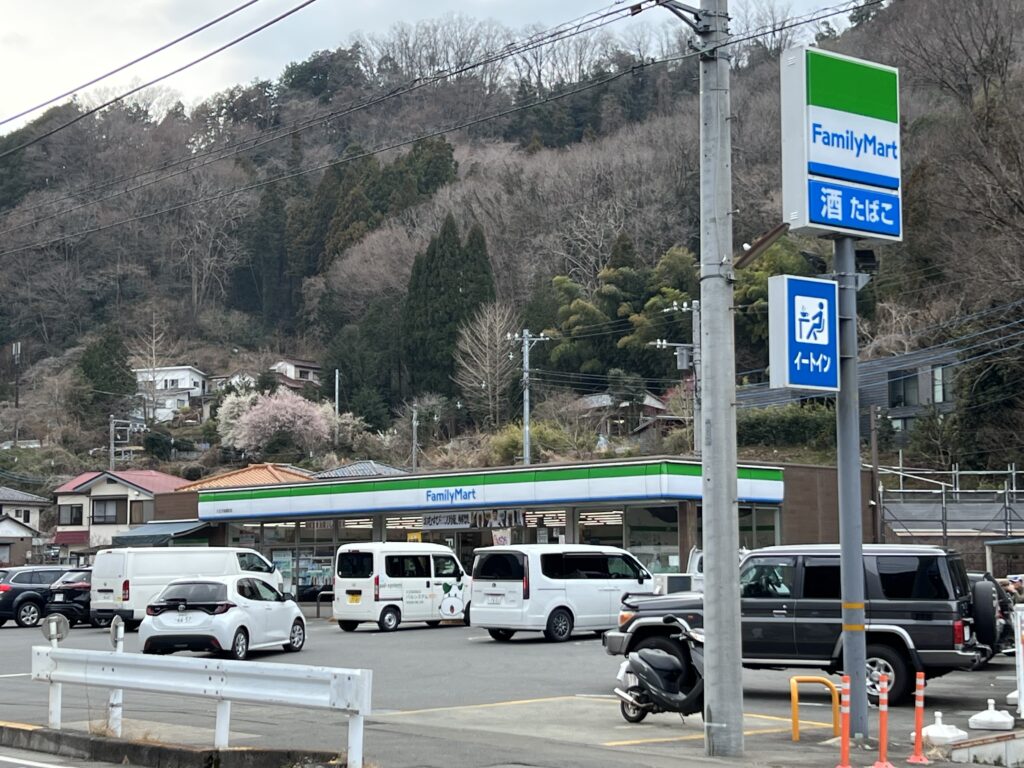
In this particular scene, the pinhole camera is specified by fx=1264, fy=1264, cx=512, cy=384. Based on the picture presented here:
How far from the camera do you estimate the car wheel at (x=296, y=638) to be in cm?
2383

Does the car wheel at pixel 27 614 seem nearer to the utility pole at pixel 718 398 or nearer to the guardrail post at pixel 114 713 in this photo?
the guardrail post at pixel 114 713

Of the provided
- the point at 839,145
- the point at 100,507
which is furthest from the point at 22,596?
the point at 100,507

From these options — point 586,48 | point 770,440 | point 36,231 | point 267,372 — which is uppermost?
point 586,48

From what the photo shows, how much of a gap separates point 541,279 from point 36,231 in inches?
1840

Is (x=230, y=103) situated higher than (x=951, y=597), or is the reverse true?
(x=230, y=103)

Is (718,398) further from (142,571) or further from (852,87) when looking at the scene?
(142,571)

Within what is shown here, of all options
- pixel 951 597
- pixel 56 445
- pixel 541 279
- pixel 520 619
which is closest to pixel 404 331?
pixel 541 279

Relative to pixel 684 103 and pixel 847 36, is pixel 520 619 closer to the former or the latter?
pixel 847 36

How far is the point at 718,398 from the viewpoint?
11.6 m

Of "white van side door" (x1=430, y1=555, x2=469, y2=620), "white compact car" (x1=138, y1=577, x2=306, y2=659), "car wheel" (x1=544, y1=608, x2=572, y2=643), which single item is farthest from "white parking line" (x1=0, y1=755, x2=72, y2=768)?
Answer: "white van side door" (x1=430, y1=555, x2=469, y2=620)

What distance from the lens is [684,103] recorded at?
3762 inches

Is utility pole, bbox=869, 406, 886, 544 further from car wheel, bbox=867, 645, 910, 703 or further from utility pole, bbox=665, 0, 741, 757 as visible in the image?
utility pole, bbox=665, 0, 741, 757

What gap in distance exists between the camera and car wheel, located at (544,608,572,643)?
26.2m

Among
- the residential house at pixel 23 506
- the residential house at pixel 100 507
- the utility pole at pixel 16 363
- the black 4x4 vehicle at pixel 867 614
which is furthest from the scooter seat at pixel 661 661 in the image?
the utility pole at pixel 16 363
